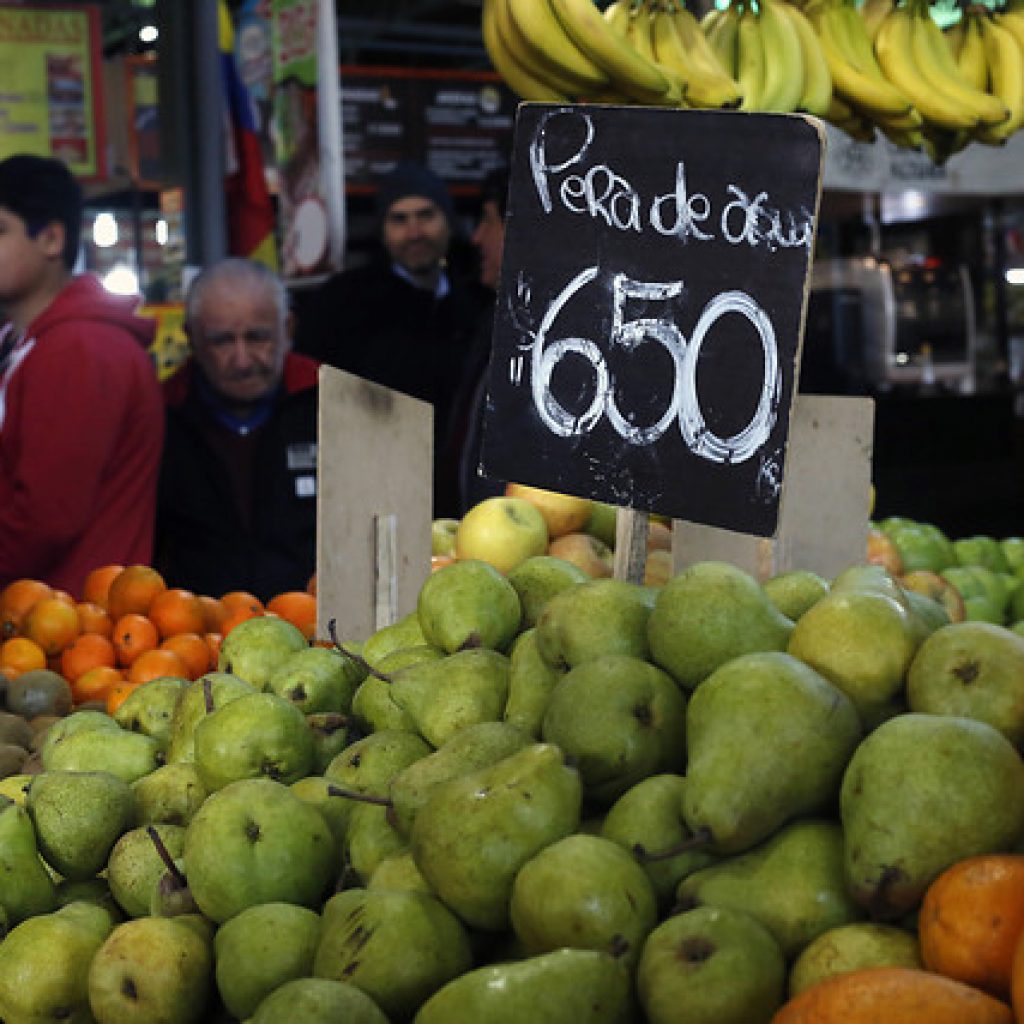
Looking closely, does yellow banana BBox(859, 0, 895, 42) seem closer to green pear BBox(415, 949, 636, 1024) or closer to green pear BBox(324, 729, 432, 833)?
green pear BBox(324, 729, 432, 833)

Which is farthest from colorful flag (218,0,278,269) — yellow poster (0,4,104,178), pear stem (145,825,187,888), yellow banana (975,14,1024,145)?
pear stem (145,825,187,888)

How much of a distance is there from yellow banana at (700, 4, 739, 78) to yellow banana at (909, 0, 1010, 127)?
21.6 inches

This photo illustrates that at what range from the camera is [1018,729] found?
145 centimetres

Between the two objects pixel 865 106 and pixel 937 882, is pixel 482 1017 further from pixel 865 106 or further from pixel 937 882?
pixel 865 106

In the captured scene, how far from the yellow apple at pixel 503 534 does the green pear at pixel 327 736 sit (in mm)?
1052

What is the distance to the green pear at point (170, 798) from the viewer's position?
183 centimetres

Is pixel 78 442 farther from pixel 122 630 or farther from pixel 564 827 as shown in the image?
pixel 564 827

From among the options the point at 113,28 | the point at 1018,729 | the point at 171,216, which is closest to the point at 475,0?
the point at 113,28

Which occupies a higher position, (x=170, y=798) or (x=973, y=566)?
(x=170, y=798)

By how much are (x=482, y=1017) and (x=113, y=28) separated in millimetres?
10778

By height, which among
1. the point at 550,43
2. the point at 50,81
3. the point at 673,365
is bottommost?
the point at 673,365

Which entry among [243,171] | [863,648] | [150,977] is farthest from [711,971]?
[243,171]

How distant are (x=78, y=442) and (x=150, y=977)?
296 cm

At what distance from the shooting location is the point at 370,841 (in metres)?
1.60
